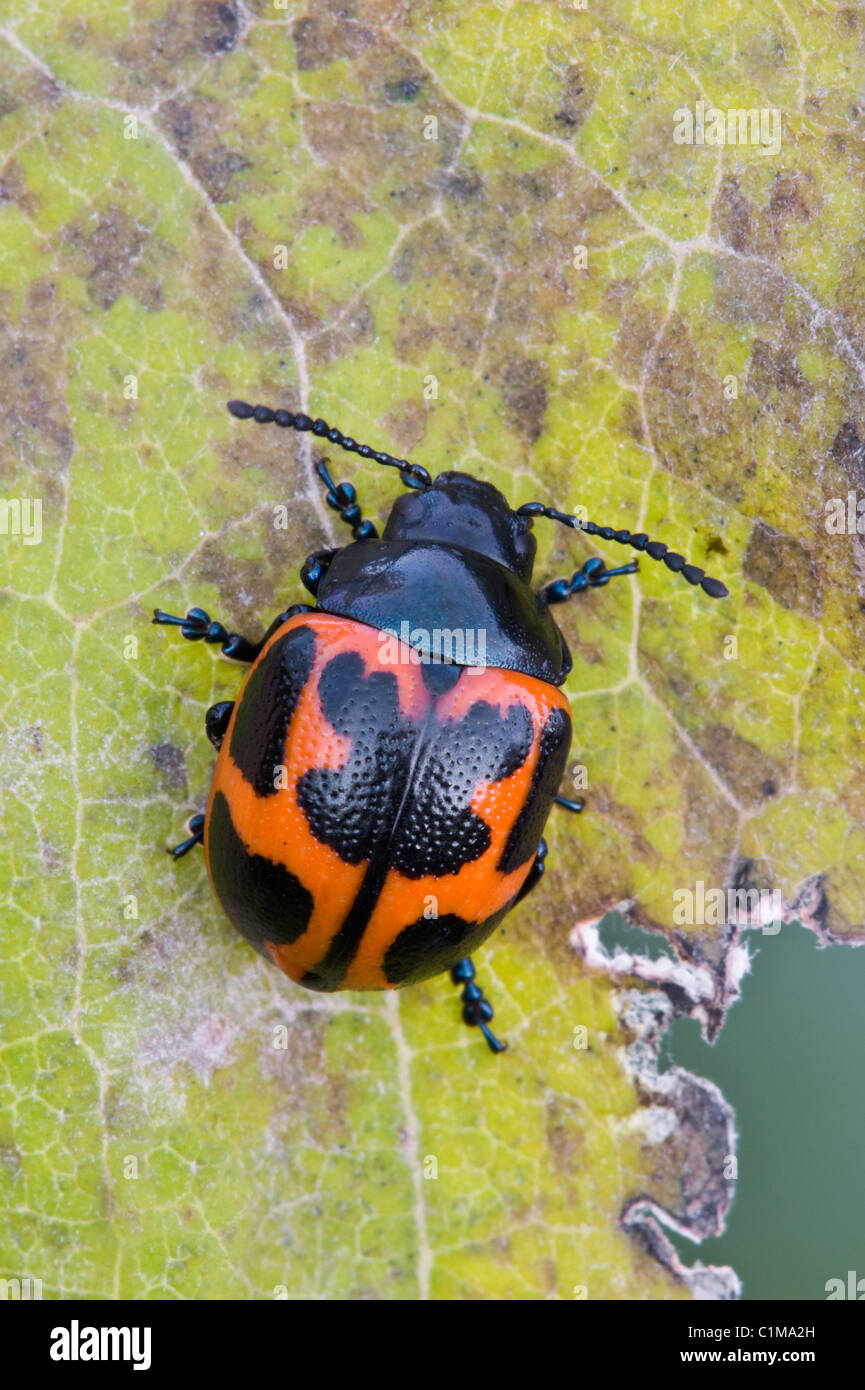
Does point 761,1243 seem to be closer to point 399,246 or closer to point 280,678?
point 280,678

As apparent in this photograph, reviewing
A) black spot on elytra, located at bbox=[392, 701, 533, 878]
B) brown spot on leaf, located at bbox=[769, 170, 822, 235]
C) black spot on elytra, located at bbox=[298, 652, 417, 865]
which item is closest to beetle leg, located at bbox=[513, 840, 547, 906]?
black spot on elytra, located at bbox=[392, 701, 533, 878]

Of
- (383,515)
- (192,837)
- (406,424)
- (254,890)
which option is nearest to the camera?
(254,890)

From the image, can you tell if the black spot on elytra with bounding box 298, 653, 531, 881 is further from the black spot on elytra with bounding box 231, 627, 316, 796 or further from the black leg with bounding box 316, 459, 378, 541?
the black leg with bounding box 316, 459, 378, 541

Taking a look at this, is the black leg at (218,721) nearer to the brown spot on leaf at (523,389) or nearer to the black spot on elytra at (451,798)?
the black spot on elytra at (451,798)

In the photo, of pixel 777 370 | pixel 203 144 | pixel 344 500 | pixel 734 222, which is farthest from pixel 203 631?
pixel 734 222

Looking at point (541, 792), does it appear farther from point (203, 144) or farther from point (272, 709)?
point (203, 144)
